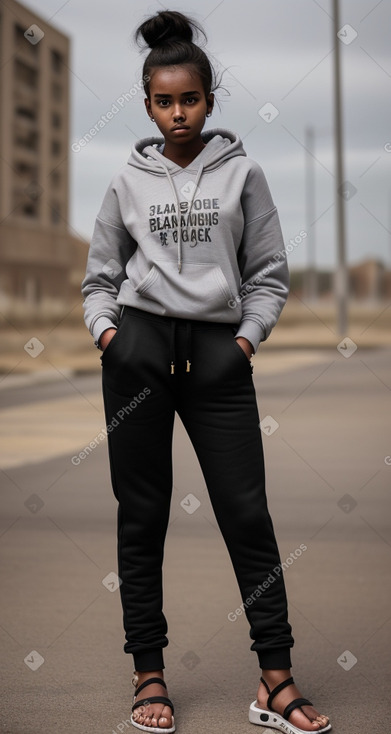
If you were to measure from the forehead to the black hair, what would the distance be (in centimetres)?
2

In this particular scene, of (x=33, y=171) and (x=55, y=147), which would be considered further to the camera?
(x=55, y=147)

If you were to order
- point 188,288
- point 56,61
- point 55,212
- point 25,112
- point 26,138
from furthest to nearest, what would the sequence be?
point 56,61 → point 55,212 → point 26,138 → point 25,112 → point 188,288

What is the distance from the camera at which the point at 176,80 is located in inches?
113

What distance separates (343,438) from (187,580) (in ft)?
14.8

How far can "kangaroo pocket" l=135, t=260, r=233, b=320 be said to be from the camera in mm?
2863

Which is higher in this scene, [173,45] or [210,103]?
[173,45]

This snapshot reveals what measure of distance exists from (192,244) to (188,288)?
0.12 meters

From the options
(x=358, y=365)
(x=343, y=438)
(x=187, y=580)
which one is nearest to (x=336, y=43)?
(x=358, y=365)

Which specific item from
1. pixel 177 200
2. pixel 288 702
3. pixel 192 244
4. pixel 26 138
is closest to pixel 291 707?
pixel 288 702

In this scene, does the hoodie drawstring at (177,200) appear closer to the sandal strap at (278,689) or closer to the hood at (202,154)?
the hood at (202,154)

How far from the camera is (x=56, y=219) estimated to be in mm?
42344

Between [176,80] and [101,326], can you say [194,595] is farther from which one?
[176,80]

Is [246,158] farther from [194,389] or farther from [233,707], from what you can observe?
[233,707]

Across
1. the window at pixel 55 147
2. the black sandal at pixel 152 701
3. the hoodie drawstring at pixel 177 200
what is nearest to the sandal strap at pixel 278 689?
the black sandal at pixel 152 701
